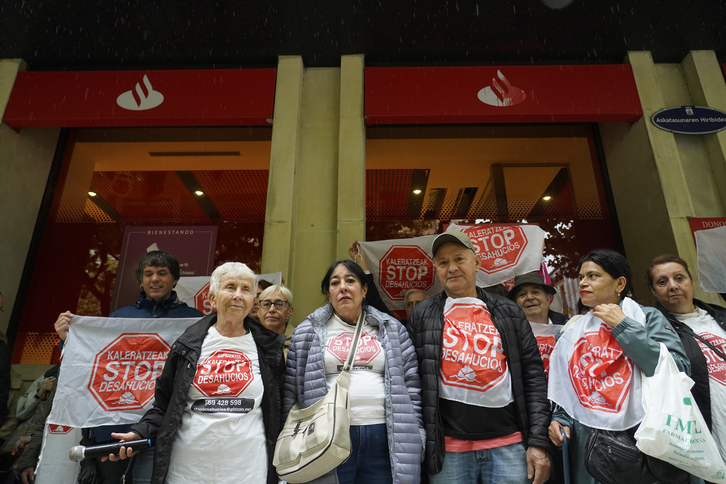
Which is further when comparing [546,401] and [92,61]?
[92,61]

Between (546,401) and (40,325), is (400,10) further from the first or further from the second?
(40,325)

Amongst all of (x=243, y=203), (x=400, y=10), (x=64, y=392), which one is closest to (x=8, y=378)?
(x=64, y=392)

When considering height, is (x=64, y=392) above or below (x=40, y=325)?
below

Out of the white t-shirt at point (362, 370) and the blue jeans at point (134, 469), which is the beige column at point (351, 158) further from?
the blue jeans at point (134, 469)

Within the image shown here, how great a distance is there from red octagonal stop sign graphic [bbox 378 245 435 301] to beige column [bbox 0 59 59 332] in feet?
16.8

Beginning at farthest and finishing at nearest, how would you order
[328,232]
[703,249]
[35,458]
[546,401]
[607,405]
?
[328,232]
[703,249]
[35,458]
[546,401]
[607,405]

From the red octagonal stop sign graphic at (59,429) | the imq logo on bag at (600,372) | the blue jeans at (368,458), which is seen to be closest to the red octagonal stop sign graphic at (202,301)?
the red octagonal stop sign graphic at (59,429)

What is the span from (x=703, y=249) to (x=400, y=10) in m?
4.56

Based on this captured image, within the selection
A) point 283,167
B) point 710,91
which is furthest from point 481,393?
point 710,91

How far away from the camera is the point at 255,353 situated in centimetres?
249

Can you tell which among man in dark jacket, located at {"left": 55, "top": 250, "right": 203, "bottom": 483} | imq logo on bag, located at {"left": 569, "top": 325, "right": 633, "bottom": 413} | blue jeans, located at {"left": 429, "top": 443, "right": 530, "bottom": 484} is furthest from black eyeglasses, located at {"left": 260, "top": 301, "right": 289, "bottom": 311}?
imq logo on bag, located at {"left": 569, "top": 325, "right": 633, "bottom": 413}

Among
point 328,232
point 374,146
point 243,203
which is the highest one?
point 374,146

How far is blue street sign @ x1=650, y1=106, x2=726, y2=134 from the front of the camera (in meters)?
5.86

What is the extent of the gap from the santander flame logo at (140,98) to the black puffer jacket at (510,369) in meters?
5.25
